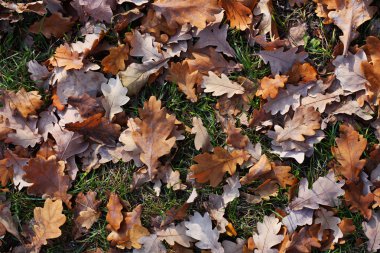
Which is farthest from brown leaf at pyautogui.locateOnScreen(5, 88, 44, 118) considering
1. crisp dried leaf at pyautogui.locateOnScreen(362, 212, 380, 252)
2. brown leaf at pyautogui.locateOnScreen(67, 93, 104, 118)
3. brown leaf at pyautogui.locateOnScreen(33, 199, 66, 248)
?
crisp dried leaf at pyautogui.locateOnScreen(362, 212, 380, 252)

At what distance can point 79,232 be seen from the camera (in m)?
3.38

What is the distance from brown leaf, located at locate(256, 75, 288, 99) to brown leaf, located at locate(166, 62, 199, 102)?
0.40 m

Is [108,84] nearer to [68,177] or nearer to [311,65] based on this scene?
[68,177]

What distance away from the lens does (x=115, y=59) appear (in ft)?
11.2

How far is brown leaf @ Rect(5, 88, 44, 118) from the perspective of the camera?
3428 millimetres

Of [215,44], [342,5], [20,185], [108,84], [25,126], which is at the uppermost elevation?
[342,5]

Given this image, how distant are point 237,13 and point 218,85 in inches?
18.1

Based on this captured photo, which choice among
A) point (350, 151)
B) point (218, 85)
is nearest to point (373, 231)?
point (350, 151)

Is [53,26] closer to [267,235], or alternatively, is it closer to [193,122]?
[193,122]

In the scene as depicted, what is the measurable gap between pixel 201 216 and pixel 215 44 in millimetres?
1058

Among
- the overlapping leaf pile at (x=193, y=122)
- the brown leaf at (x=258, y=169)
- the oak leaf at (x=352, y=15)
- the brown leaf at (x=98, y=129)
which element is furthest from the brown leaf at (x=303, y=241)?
the brown leaf at (x=98, y=129)

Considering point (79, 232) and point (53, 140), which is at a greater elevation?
point (53, 140)

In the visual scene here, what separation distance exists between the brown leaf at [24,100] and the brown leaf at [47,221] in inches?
23.0

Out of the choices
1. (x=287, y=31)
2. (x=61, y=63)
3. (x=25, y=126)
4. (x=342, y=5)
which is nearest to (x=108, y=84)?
(x=61, y=63)
